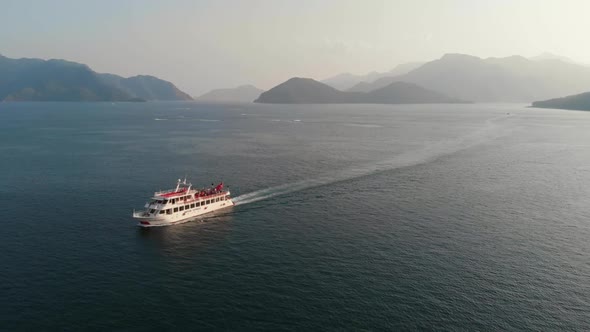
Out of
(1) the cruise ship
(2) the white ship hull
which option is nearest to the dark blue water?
(2) the white ship hull

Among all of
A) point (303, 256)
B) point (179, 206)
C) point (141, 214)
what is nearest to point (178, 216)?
point (179, 206)

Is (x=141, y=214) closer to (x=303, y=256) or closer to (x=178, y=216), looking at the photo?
(x=178, y=216)

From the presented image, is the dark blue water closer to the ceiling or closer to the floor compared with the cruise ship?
closer to the floor

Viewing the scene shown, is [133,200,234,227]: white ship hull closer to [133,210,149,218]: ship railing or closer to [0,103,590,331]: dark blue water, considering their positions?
[133,210,149,218]: ship railing

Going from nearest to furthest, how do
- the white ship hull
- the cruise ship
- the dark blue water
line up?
the dark blue water
the white ship hull
the cruise ship

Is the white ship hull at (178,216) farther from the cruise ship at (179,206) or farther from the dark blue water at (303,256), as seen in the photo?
the dark blue water at (303,256)

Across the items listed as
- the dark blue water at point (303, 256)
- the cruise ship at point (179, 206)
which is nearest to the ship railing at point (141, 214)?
the cruise ship at point (179, 206)

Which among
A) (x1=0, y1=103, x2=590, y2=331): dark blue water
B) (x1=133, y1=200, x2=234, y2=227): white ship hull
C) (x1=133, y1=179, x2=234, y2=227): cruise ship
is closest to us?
(x1=0, y1=103, x2=590, y2=331): dark blue water

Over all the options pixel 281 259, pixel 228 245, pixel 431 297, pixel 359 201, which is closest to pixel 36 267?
pixel 228 245

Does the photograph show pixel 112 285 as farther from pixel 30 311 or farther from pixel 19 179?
pixel 19 179
